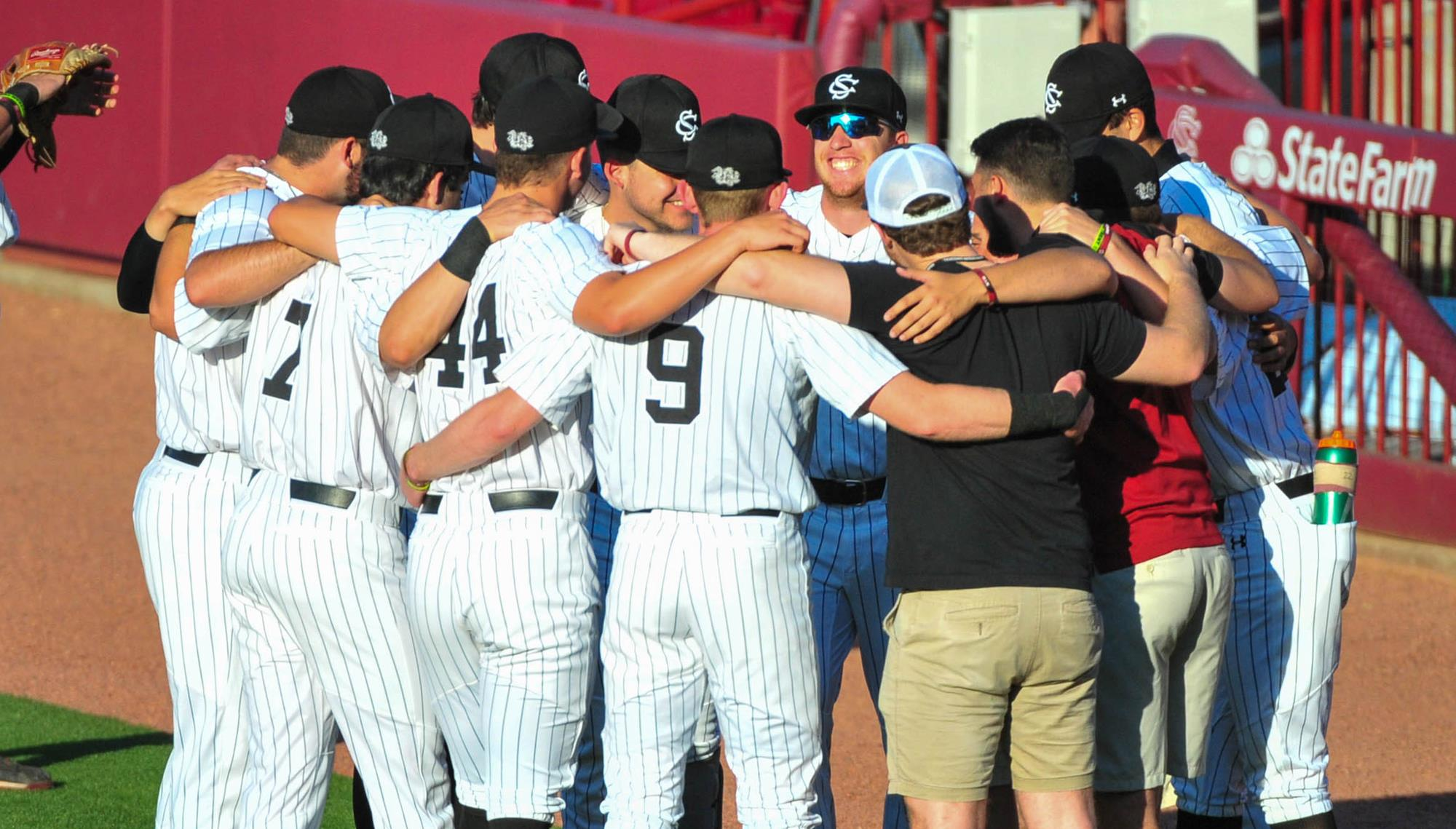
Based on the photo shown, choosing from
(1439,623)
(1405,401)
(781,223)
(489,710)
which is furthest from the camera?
(1405,401)

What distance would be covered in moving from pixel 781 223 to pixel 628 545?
753 millimetres

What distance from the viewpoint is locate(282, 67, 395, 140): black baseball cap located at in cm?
404

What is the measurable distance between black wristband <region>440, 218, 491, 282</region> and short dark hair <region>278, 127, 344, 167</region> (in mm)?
657

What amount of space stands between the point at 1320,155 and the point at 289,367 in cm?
582

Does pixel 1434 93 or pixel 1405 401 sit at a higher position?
pixel 1434 93

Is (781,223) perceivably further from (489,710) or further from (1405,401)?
(1405,401)

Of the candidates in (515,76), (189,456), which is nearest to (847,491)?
(515,76)

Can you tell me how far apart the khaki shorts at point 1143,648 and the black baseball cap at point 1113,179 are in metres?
0.82

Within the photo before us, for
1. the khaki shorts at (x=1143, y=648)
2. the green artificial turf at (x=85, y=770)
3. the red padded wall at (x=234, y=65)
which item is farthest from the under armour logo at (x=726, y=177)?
the red padded wall at (x=234, y=65)

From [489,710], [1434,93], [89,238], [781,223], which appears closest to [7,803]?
[489,710]

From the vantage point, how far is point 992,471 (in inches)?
133

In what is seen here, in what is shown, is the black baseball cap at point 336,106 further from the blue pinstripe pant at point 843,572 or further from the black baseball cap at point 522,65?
the blue pinstripe pant at point 843,572

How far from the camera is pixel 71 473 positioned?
9.38 m

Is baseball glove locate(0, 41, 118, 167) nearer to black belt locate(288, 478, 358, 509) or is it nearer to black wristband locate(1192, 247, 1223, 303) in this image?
black belt locate(288, 478, 358, 509)
